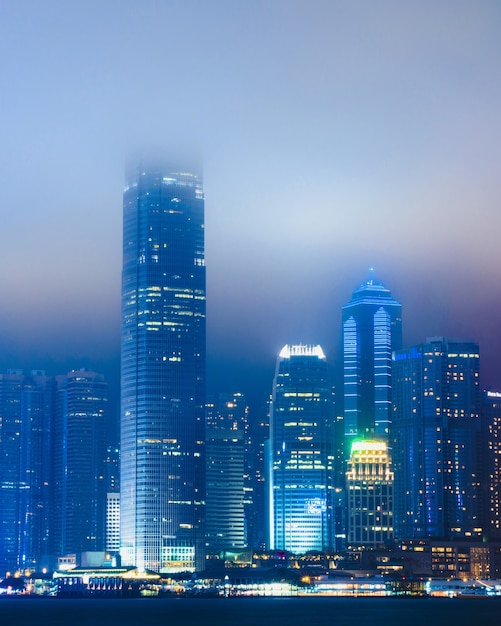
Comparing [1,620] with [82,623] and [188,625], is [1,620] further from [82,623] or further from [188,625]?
[188,625]

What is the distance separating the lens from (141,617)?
197 m

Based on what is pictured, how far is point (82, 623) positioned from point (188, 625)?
1308cm

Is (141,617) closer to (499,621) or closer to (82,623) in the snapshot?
(82,623)

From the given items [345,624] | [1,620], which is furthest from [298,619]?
[1,620]

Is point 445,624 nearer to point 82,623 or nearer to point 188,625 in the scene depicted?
point 188,625

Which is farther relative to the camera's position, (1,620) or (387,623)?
(1,620)

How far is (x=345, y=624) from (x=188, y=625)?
1738 cm

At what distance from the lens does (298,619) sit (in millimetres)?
188375

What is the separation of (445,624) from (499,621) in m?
5.94

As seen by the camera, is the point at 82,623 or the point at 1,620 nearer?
the point at 82,623

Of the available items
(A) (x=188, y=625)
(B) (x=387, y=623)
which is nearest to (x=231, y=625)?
(A) (x=188, y=625)

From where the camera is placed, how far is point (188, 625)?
7032 inches

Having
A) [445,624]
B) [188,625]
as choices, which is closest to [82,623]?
[188,625]

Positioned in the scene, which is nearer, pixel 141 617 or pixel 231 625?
pixel 231 625
